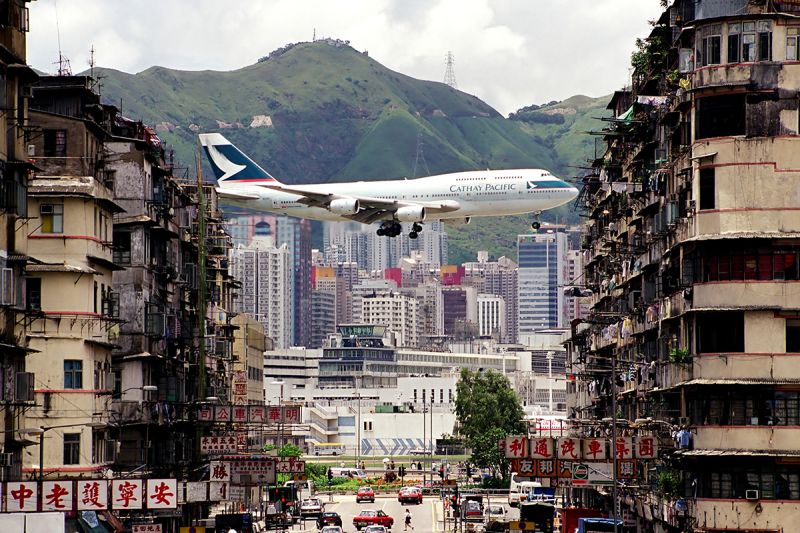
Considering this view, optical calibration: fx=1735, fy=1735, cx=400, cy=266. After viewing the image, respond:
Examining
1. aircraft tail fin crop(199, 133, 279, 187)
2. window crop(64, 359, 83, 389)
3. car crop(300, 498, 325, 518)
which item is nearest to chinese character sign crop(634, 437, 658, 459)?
window crop(64, 359, 83, 389)

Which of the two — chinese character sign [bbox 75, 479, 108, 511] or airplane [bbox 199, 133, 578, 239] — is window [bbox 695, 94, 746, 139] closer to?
chinese character sign [bbox 75, 479, 108, 511]

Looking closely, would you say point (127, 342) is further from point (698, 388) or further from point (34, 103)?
point (698, 388)

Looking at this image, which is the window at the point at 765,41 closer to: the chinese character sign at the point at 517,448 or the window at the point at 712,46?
the window at the point at 712,46

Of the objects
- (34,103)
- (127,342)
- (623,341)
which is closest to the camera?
(34,103)

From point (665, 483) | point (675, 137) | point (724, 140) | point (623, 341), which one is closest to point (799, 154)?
point (724, 140)

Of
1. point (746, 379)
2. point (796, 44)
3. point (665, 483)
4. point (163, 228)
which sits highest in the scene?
point (796, 44)

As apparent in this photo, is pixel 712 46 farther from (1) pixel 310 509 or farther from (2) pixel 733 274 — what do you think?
(1) pixel 310 509
